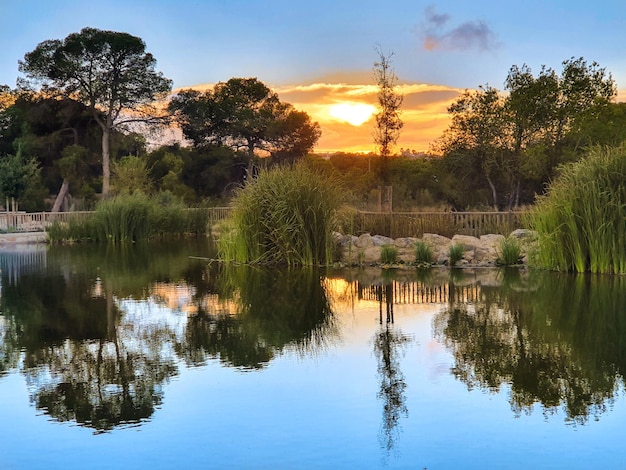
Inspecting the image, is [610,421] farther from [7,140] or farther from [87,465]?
[7,140]

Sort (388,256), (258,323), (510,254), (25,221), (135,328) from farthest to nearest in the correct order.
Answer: (25,221), (388,256), (510,254), (258,323), (135,328)

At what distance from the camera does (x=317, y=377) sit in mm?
4676

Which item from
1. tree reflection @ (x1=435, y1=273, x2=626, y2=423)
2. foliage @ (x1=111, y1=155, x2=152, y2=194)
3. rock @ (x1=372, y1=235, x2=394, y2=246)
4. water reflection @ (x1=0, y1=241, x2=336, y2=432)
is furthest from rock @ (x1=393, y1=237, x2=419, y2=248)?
foliage @ (x1=111, y1=155, x2=152, y2=194)

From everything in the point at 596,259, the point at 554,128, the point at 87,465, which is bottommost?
the point at 87,465

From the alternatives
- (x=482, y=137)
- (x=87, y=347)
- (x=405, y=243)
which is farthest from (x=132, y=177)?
(x=87, y=347)

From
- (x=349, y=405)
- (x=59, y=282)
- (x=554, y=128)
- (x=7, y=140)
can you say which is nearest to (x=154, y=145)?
(x=7, y=140)

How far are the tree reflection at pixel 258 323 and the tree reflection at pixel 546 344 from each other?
3.91 ft

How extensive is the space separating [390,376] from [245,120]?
32.5m

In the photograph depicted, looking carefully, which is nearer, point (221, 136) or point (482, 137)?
point (482, 137)

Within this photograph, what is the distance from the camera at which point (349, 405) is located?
4.10m

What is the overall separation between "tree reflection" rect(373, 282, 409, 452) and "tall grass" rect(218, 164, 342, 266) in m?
3.80

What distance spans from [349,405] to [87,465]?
4.89 ft

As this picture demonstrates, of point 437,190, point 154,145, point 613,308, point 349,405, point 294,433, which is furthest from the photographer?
point 154,145

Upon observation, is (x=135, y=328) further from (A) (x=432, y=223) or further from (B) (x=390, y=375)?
(A) (x=432, y=223)
